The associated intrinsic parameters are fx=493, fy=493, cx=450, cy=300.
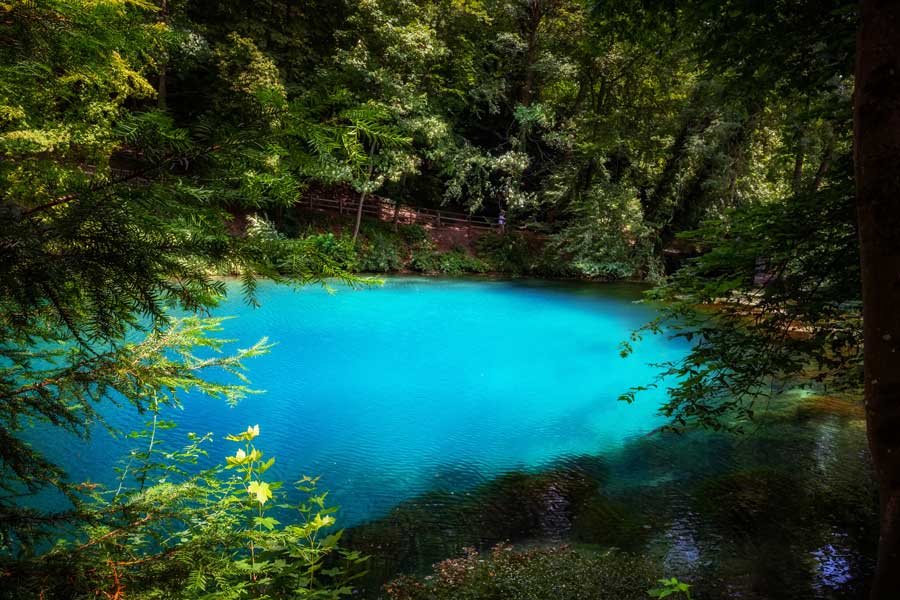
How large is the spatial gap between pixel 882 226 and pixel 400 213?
Answer: 69.6ft

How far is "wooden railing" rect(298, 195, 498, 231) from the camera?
20375mm

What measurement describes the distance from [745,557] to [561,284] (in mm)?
16126

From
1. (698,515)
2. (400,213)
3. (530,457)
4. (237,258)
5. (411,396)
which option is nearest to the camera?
(237,258)

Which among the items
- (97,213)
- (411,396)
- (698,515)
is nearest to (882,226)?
(97,213)

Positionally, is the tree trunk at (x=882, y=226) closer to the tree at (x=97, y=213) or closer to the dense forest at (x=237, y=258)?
the dense forest at (x=237, y=258)

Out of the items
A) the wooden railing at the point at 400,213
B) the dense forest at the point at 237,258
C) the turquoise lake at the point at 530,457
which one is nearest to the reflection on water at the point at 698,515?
the turquoise lake at the point at 530,457

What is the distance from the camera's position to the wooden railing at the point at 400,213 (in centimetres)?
2038

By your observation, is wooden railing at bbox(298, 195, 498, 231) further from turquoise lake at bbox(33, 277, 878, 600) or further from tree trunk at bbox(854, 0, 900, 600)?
tree trunk at bbox(854, 0, 900, 600)

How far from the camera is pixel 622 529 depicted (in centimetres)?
468

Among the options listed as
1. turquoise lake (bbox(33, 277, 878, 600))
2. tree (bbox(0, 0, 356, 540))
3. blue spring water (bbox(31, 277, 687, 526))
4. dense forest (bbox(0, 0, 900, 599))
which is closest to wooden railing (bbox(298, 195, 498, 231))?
blue spring water (bbox(31, 277, 687, 526))

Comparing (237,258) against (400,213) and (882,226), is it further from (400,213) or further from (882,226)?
(400,213)

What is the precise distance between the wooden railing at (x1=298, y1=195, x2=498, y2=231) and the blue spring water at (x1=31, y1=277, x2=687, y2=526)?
6661 mm

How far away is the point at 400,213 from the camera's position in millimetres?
22359

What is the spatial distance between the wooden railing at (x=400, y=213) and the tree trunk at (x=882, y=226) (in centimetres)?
1926
